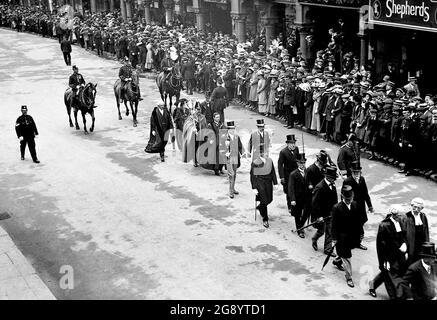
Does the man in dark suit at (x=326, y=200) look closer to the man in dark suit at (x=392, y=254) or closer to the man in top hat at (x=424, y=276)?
the man in dark suit at (x=392, y=254)

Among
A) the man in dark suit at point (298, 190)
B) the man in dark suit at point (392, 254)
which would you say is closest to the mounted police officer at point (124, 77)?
the man in dark suit at point (298, 190)

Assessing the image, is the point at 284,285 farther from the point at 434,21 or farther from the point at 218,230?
the point at 434,21

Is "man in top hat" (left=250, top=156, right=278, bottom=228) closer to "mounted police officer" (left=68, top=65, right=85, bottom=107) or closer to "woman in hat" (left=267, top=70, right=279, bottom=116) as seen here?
"woman in hat" (left=267, top=70, right=279, bottom=116)

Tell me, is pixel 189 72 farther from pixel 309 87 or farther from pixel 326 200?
pixel 326 200

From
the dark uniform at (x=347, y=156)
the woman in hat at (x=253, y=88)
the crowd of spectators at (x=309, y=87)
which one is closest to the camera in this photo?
the dark uniform at (x=347, y=156)

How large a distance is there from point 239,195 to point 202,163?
1.98 metres

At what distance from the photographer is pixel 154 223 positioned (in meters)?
13.2

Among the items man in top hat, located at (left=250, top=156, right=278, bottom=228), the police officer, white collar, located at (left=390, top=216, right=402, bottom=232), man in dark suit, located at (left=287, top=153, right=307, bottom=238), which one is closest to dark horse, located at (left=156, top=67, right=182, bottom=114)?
the police officer

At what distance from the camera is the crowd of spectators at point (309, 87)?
1526 cm

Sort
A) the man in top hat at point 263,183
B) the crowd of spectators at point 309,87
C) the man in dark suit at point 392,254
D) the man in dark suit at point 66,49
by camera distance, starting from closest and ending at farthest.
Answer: the man in dark suit at point 392,254
the man in top hat at point 263,183
the crowd of spectators at point 309,87
the man in dark suit at point 66,49

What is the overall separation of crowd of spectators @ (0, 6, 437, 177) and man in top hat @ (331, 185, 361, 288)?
522 cm

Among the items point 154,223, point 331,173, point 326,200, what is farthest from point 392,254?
point 154,223

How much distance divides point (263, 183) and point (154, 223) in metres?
2.40
